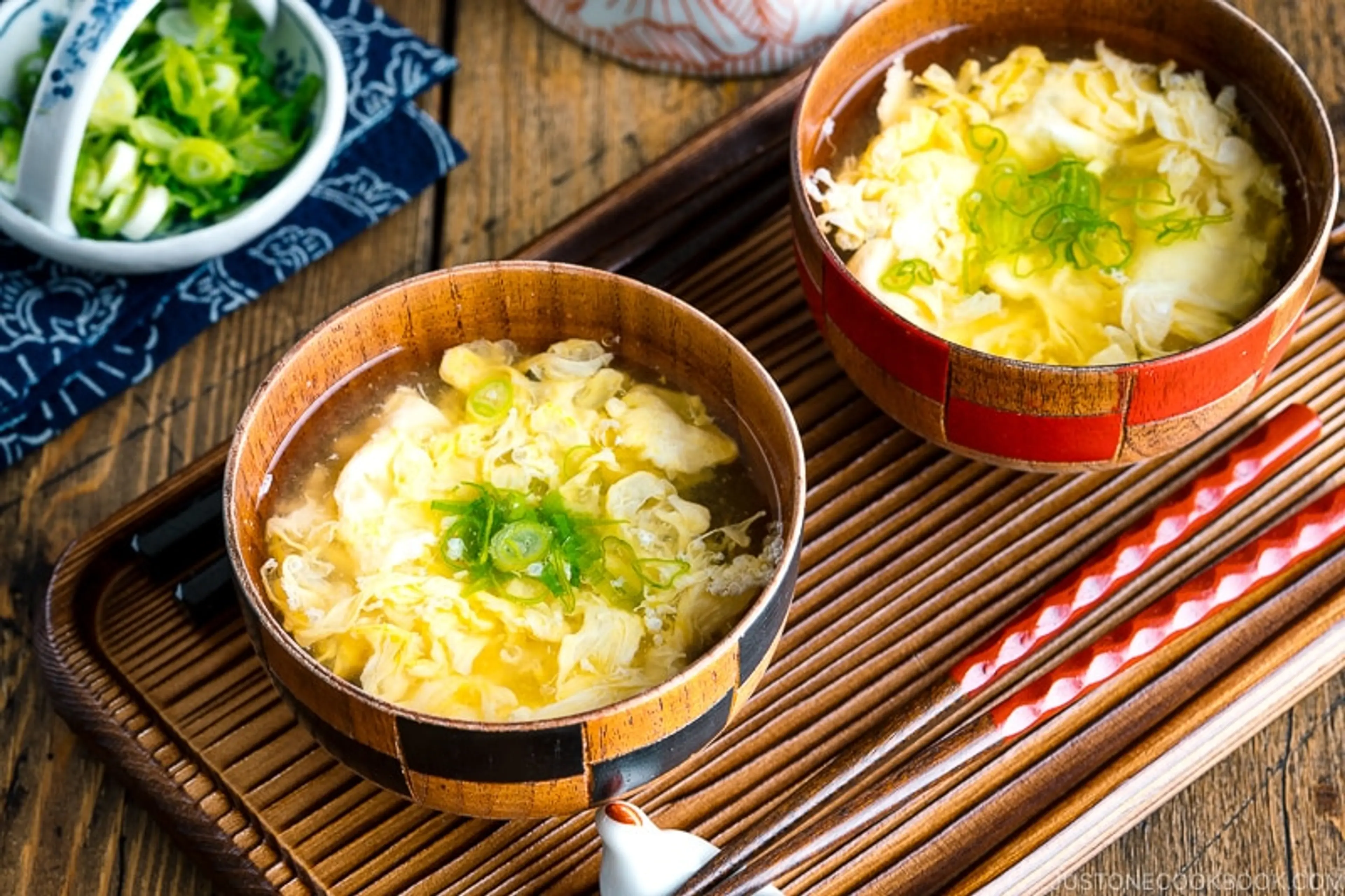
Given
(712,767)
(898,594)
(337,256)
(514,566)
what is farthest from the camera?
(337,256)

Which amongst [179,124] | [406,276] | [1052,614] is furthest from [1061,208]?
[179,124]

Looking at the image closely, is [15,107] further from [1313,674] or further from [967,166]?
[1313,674]

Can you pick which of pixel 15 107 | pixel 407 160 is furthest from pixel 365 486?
pixel 15 107

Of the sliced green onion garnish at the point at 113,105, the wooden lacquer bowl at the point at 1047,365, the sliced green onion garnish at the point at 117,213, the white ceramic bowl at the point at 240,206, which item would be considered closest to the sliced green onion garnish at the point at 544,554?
the wooden lacquer bowl at the point at 1047,365

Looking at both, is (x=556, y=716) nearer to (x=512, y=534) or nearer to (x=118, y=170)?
(x=512, y=534)

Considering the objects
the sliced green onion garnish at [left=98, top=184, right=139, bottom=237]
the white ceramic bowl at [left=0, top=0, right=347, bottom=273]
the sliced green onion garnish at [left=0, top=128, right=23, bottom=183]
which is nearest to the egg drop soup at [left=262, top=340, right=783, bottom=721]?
Result: the white ceramic bowl at [left=0, top=0, right=347, bottom=273]

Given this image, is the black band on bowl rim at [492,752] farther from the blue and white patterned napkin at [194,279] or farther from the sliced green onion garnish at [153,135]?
the sliced green onion garnish at [153,135]
